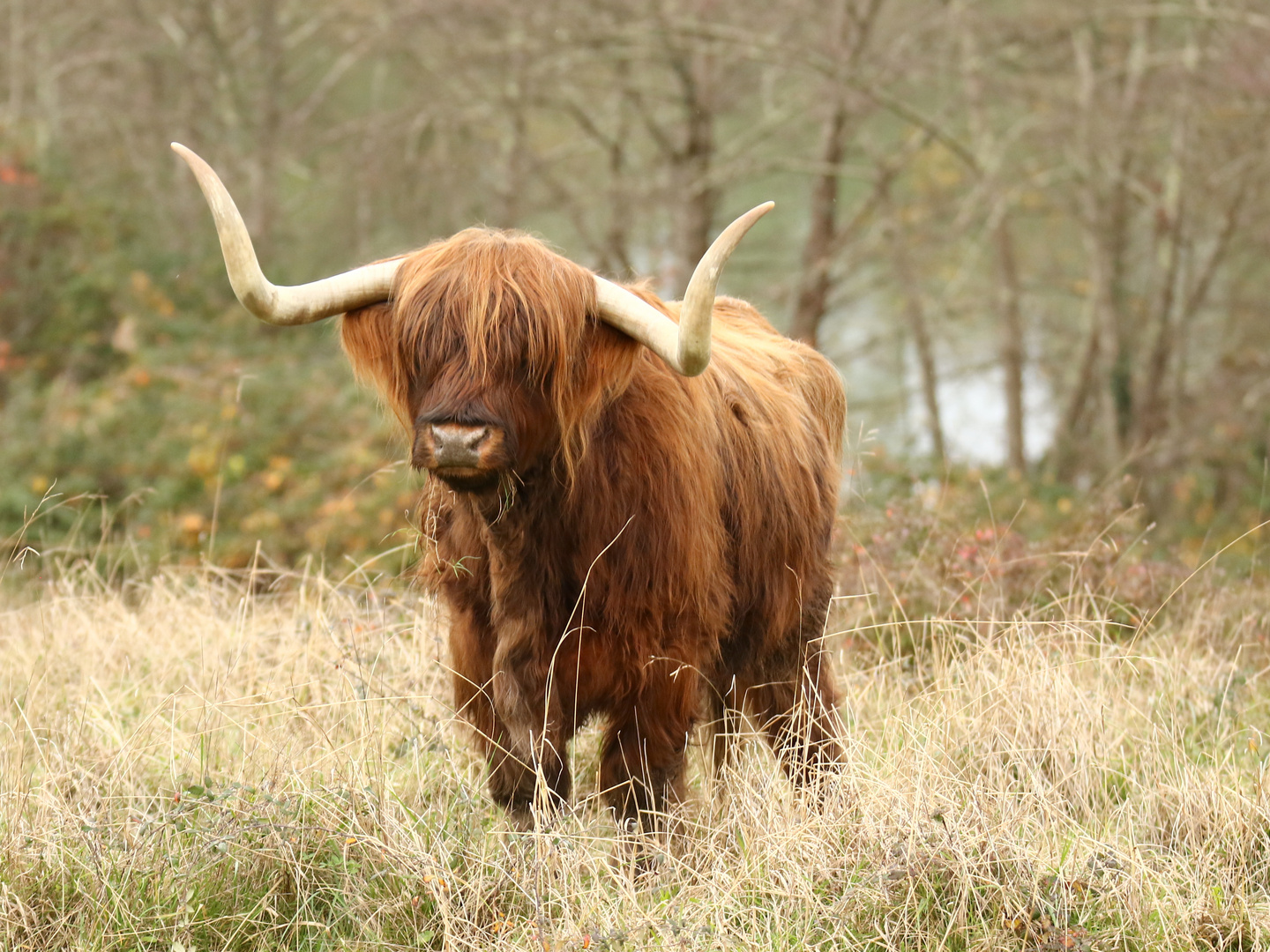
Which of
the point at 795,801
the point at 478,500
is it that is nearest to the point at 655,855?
the point at 795,801

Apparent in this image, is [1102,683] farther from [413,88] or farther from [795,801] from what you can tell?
[413,88]

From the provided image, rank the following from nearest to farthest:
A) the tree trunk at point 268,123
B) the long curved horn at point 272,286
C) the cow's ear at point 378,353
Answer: the long curved horn at point 272,286
the cow's ear at point 378,353
the tree trunk at point 268,123

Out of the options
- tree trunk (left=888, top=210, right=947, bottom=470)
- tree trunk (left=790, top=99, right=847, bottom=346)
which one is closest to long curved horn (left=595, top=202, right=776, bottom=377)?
tree trunk (left=888, top=210, right=947, bottom=470)

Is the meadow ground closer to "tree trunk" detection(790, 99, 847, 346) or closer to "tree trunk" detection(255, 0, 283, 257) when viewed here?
"tree trunk" detection(790, 99, 847, 346)

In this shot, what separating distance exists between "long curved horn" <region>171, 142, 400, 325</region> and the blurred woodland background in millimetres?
5597

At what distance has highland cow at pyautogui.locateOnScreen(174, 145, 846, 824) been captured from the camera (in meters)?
3.33

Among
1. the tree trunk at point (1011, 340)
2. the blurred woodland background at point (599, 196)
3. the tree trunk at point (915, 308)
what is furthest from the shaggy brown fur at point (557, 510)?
the tree trunk at point (1011, 340)

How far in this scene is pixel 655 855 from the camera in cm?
348

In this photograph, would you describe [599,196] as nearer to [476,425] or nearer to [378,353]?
[378,353]

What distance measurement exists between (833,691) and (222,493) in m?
6.68

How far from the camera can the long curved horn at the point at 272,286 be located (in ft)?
10.9

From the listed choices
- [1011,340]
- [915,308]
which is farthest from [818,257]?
[1011,340]

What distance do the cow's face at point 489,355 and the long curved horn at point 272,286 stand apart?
A: 57mm

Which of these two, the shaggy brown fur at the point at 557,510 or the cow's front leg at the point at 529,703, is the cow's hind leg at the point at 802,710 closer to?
the shaggy brown fur at the point at 557,510
